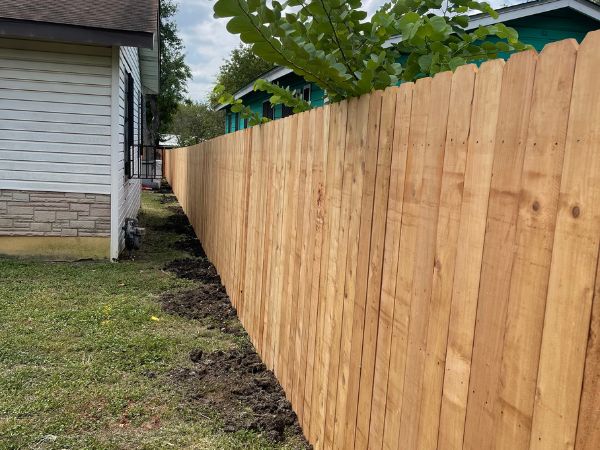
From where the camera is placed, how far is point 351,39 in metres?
2.65

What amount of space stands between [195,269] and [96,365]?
12.0 ft

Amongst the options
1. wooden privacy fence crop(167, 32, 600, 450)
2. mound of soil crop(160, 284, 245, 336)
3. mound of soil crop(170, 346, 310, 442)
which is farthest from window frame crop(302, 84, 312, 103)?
wooden privacy fence crop(167, 32, 600, 450)

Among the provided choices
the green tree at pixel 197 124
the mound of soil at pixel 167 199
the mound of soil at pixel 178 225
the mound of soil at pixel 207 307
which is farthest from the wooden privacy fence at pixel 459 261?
the green tree at pixel 197 124

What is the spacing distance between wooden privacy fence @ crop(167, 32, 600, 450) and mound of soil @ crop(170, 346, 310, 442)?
0.78ft

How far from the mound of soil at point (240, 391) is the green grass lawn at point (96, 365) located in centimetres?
10

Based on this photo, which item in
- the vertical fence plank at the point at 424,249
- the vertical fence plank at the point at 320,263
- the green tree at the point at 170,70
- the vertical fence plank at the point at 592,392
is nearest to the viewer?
the vertical fence plank at the point at 592,392

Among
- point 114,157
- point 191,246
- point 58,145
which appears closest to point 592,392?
point 114,157

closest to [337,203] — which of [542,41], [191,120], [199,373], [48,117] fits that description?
[199,373]

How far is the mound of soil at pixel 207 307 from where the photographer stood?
17.5 feet

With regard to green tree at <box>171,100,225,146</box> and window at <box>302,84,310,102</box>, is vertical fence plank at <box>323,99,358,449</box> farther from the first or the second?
green tree at <box>171,100,225,146</box>

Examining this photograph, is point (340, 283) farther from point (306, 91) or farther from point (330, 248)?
point (306, 91)

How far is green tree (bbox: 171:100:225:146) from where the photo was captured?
50094 millimetres

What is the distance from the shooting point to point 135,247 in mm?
9023

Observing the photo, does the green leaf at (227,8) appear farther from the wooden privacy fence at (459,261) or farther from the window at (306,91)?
the window at (306,91)
